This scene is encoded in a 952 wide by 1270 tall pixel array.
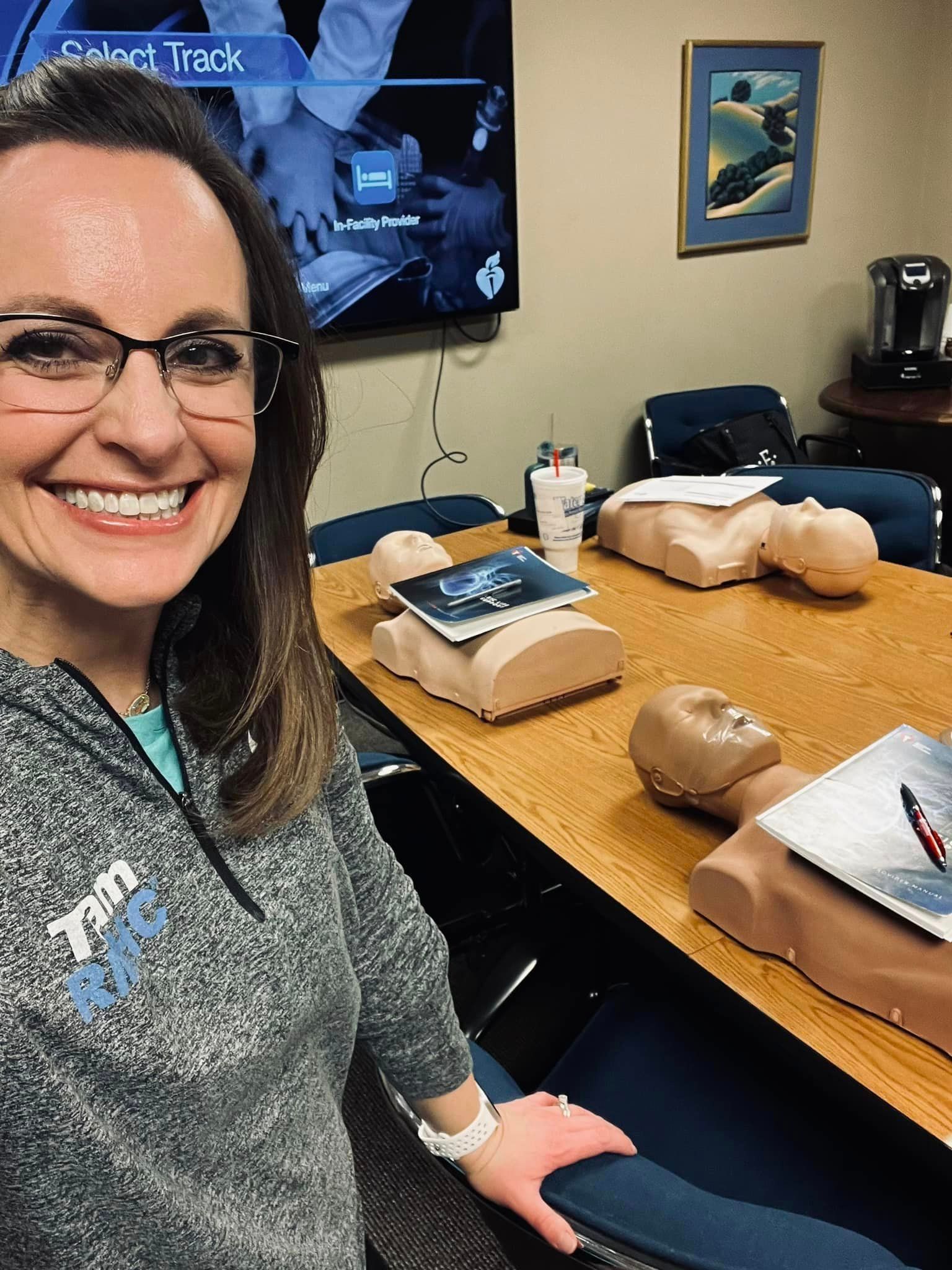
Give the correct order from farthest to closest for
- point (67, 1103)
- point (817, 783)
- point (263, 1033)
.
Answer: point (817, 783)
point (263, 1033)
point (67, 1103)

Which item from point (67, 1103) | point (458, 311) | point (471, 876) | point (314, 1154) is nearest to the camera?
point (67, 1103)

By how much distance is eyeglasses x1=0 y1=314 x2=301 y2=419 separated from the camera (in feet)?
1.98

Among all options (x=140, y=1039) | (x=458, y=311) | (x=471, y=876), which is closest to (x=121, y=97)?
(x=140, y=1039)

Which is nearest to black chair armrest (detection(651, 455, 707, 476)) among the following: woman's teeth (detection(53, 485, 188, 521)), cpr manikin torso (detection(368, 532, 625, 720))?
cpr manikin torso (detection(368, 532, 625, 720))

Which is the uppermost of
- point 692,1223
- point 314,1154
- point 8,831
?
point 8,831

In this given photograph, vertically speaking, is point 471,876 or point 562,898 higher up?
point 562,898

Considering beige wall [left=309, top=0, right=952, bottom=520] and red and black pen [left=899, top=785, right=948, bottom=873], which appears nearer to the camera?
red and black pen [left=899, top=785, right=948, bottom=873]

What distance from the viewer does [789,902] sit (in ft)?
2.83

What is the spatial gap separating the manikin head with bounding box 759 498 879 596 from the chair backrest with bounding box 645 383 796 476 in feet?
6.54

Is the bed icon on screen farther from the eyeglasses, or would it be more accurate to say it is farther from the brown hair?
the eyeglasses

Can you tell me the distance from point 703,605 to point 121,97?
50.5 inches

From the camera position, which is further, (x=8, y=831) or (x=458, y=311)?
(x=458, y=311)

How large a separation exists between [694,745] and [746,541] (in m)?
0.81

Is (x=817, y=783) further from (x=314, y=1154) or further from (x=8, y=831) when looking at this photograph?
(x=8, y=831)
